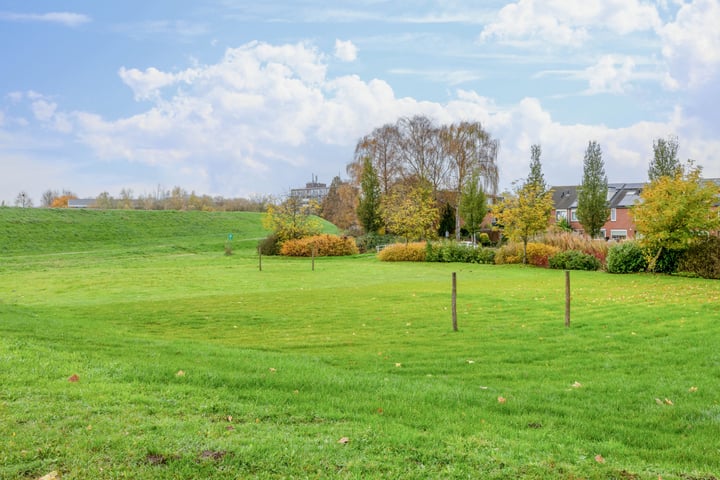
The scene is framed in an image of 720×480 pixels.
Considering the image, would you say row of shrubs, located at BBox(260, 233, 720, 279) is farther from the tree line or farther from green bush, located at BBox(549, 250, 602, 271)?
the tree line

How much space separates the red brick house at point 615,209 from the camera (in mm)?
61281

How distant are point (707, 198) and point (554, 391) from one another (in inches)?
954

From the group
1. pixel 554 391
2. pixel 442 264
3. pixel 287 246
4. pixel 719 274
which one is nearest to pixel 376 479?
pixel 554 391

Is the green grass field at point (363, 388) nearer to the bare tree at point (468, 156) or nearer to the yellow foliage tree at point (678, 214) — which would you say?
the yellow foliage tree at point (678, 214)

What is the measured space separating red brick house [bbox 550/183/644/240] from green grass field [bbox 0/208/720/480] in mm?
49585

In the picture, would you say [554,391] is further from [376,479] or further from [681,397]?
[376,479]

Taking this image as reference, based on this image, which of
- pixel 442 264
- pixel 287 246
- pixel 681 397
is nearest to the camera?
pixel 681 397

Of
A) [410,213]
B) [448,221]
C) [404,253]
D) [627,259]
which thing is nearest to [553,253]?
[627,259]

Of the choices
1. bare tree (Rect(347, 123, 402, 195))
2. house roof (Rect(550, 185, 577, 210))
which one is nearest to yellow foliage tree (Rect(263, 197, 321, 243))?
bare tree (Rect(347, 123, 402, 195))

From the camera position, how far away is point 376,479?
12.6 feet

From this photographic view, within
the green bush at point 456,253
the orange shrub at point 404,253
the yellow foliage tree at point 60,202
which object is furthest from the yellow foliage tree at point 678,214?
the yellow foliage tree at point 60,202

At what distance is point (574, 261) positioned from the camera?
29875 millimetres

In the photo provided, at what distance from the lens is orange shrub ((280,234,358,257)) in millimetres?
42406

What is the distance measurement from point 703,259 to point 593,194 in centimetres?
2717
